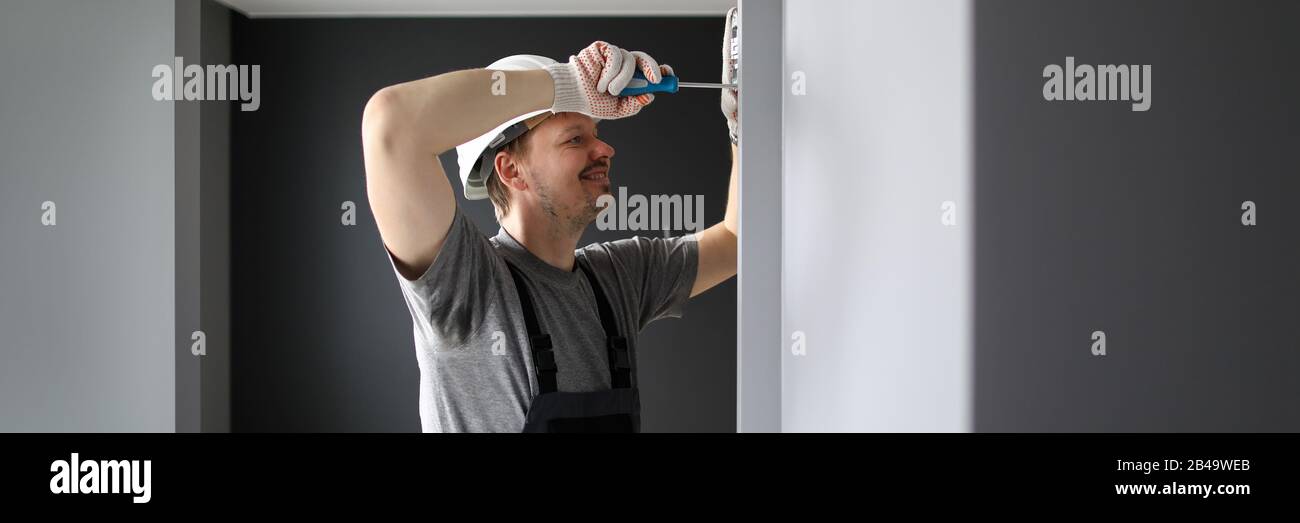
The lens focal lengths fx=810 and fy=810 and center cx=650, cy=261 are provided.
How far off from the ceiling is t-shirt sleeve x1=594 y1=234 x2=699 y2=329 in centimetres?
148

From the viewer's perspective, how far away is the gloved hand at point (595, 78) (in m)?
0.96

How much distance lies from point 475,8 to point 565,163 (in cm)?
168

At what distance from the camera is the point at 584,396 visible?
1112mm

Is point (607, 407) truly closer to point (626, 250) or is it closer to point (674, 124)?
point (626, 250)

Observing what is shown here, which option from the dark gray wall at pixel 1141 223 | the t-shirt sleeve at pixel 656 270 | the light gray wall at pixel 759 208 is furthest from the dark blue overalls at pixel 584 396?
the dark gray wall at pixel 1141 223

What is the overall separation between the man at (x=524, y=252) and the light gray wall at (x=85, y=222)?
0.83 meters

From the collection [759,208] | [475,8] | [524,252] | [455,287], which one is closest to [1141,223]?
[759,208]

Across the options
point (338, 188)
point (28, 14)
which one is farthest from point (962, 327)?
point (338, 188)

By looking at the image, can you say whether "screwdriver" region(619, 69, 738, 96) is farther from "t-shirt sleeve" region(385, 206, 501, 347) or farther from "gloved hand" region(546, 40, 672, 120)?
"t-shirt sleeve" region(385, 206, 501, 347)

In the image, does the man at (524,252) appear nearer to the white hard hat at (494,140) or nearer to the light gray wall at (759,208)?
the white hard hat at (494,140)

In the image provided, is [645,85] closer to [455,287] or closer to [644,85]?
[644,85]
